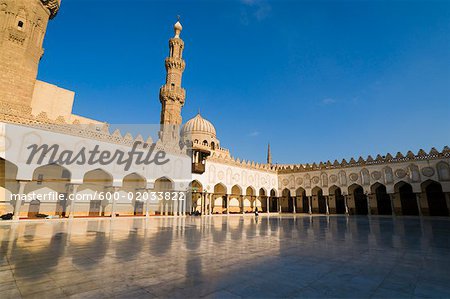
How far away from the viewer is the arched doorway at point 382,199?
→ 2761cm

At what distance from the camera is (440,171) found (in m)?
23.9

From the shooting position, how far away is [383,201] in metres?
27.9

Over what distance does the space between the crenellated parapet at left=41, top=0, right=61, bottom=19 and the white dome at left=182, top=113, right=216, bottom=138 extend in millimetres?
21440

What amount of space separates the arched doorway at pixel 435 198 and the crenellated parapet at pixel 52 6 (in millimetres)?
39869

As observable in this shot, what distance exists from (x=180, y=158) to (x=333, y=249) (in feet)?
65.7

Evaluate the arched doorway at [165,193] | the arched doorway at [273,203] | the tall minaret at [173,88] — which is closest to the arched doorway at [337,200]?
the arched doorway at [273,203]

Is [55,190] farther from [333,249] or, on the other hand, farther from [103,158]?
[333,249]

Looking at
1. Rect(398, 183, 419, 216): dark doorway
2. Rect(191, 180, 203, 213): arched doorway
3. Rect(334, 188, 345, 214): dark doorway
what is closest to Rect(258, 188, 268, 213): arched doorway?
Rect(334, 188, 345, 214): dark doorway

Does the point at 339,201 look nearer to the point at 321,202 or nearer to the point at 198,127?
the point at 321,202

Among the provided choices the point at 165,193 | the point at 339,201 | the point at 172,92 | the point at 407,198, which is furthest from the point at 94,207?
the point at 407,198

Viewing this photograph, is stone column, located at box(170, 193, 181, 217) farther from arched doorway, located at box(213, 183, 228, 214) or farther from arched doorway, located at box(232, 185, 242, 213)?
arched doorway, located at box(232, 185, 242, 213)

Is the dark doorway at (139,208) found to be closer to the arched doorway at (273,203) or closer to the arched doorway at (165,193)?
the arched doorway at (165,193)

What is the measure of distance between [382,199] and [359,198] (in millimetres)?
2467

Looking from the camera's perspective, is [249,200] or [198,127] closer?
[249,200]
